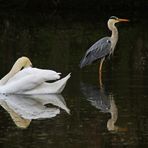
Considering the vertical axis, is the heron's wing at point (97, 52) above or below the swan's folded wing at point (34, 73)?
below

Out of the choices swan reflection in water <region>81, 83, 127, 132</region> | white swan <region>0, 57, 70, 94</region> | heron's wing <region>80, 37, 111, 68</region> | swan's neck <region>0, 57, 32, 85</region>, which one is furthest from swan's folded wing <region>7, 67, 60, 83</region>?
heron's wing <region>80, 37, 111, 68</region>

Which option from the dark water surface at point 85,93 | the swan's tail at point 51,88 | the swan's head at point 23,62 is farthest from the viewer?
the swan's head at point 23,62

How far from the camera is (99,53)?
18.3 meters

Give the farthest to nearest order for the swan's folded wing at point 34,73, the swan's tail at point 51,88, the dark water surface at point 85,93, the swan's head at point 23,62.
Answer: the swan's head at point 23,62 → the swan's tail at point 51,88 → the swan's folded wing at point 34,73 → the dark water surface at point 85,93

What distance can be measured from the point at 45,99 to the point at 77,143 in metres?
4.19

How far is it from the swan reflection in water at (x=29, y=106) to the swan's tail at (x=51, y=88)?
122mm

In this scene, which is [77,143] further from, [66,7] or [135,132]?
[66,7]

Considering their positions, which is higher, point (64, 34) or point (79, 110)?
point (79, 110)

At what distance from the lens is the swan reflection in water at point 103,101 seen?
12.2 meters

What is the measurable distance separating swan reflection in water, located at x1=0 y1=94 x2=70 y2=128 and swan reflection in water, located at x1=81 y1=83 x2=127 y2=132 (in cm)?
62

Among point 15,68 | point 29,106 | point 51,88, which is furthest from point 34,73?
point 29,106

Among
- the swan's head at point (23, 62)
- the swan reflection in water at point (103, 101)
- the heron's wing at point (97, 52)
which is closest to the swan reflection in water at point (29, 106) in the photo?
the swan reflection in water at point (103, 101)

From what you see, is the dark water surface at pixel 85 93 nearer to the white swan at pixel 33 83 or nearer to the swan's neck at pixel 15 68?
the white swan at pixel 33 83

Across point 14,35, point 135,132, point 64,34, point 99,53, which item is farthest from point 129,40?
point 135,132
